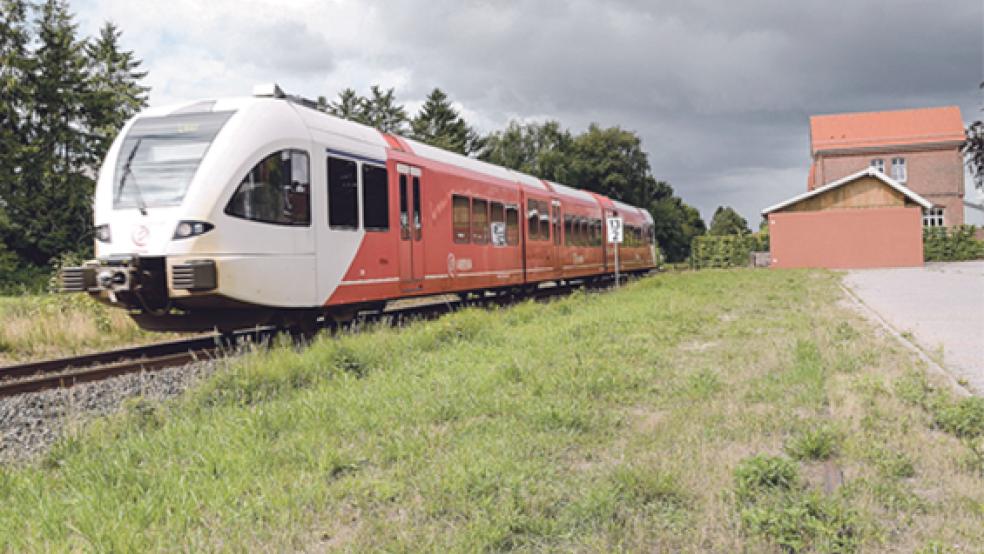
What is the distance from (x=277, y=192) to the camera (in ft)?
31.6

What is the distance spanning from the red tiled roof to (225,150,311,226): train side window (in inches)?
2257

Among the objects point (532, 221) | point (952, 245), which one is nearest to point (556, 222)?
point (532, 221)

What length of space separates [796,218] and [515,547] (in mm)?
39622

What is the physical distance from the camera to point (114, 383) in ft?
26.3

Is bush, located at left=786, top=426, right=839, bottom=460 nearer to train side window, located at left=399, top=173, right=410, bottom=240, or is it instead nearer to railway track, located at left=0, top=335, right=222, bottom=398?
railway track, located at left=0, top=335, right=222, bottom=398

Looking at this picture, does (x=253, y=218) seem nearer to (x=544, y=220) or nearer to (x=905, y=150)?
(x=544, y=220)

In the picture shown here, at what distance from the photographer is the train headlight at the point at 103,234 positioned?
9256mm

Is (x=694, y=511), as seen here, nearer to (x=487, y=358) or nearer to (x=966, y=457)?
(x=966, y=457)

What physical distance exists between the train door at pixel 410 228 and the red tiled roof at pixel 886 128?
2123 inches

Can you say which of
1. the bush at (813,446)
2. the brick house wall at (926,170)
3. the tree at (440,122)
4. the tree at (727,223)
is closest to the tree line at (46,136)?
the tree at (440,122)

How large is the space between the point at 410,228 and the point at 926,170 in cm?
5605

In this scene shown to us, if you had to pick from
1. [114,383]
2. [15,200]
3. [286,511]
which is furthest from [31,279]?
[286,511]

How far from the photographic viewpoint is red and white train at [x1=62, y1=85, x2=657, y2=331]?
8891 millimetres

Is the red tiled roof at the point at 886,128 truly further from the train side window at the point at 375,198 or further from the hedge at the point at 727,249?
the train side window at the point at 375,198
